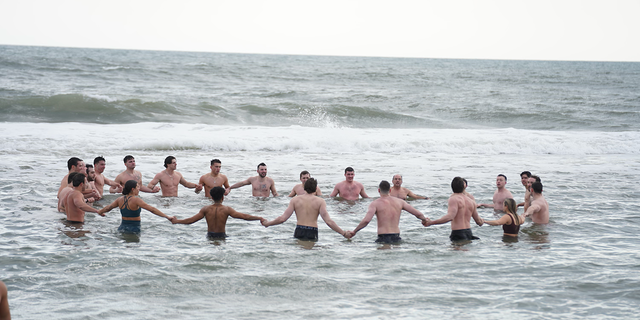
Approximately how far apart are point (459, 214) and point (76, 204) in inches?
259

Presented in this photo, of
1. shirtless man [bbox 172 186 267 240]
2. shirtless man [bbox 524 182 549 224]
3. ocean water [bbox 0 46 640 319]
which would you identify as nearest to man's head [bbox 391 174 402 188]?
ocean water [bbox 0 46 640 319]

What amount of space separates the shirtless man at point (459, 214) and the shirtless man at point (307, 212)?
182 centimetres

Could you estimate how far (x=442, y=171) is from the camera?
16500mm

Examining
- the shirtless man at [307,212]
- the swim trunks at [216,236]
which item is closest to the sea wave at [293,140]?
the swim trunks at [216,236]

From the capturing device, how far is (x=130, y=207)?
30.4ft

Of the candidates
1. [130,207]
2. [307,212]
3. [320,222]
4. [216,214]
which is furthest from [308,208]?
[130,207]

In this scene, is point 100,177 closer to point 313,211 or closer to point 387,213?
point 313,211

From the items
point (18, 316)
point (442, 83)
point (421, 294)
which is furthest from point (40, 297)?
point (442, 83)

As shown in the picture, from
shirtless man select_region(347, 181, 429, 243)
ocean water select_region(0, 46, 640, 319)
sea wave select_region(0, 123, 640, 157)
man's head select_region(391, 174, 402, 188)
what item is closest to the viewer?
ocean water select_region(0, 46, 640, 319)

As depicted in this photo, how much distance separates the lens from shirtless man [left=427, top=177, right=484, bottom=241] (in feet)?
29.9

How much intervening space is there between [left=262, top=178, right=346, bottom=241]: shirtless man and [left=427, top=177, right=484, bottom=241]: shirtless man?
1.82 meters

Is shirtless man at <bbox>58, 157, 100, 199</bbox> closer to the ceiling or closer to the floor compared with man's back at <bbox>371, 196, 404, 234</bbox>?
closer to the ceiling

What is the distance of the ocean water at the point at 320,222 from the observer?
6680mm

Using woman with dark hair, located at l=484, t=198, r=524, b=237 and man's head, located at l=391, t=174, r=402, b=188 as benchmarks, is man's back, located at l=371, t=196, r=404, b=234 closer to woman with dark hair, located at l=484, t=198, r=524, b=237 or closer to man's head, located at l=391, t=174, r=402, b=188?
woman with dark hair, located at l=484, t=198, r=524, b=237
